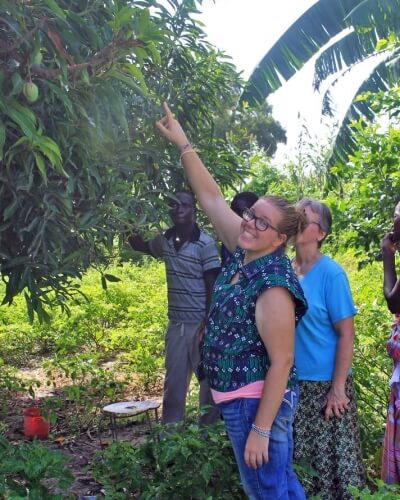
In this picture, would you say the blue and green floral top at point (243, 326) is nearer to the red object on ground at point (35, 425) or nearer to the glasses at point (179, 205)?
the glasses at point (179, 205)

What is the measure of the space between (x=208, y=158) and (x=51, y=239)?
1394 millimetres

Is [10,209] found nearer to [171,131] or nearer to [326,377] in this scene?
[171,131]

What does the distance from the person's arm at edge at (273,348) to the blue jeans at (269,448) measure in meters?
0.06

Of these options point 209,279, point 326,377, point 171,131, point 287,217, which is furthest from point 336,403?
point 171,131

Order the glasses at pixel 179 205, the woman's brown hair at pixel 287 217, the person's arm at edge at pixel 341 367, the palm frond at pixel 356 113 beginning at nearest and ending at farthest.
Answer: the woman's brown hair at pixel 287 217 < the person's arm at edge at pixel 341 367 < the glasses at pixel 179 205 < the palm frond at pixel 356 113

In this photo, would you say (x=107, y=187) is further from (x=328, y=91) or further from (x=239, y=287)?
(x=328, y=91)

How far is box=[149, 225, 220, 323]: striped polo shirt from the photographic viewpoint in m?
3.90

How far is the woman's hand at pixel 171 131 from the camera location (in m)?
2.60

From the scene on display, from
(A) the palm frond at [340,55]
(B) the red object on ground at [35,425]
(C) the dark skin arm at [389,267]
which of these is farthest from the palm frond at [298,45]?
(C) the dark skin arm at [389,267]

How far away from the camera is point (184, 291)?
392cm

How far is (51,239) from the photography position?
2309 mm

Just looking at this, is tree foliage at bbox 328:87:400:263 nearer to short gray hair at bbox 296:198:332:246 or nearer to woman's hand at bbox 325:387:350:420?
short gray hair at bbox 296:198:332:246

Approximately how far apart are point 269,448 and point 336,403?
78cm

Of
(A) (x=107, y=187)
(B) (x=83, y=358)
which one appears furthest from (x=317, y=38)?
(A) (x=107, y=187)
